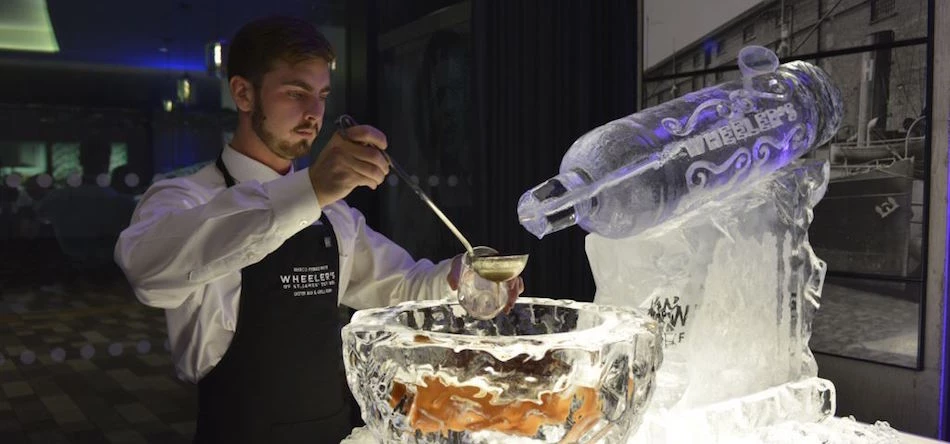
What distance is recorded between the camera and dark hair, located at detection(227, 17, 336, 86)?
59.1 inches

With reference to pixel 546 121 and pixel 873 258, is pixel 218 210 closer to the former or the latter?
pixel 873 258

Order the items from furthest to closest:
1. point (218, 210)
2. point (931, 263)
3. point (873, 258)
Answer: point (873, 258) → point (931, 263) → point (218, 210)

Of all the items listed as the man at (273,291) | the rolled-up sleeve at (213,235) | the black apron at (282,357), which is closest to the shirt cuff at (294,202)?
the rolled-up sleeve at (213,235)

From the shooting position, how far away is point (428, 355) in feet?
1.83

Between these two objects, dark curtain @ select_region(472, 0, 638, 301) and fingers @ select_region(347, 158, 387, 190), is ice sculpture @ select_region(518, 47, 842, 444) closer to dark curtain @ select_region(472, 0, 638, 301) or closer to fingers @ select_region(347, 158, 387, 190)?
fingers @ select_region(347, 158, 387, 190)

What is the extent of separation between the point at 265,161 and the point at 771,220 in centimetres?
103

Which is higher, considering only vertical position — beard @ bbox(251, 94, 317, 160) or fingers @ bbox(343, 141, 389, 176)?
beard @ bbox(251, 94, 317, 160)

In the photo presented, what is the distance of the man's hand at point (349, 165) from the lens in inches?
39.9

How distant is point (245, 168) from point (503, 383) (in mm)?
1142

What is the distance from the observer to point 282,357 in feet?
4.85

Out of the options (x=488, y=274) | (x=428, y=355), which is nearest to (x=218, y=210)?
(x=488, y=274)

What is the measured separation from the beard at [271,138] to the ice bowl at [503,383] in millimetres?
1005

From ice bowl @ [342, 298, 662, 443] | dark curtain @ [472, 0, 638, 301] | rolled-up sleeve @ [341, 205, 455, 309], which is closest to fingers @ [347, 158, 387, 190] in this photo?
ice bowl @ [342, 298, 662, 443]

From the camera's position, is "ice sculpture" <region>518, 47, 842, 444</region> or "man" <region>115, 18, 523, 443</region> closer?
"ice sculpture" <region>518, 47, 842, 444</region>
